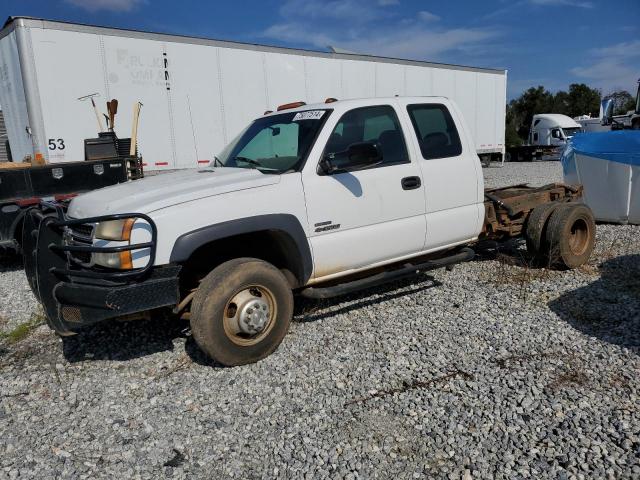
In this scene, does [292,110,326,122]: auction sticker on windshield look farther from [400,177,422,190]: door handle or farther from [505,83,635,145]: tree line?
[505,83,635,145]: tree line

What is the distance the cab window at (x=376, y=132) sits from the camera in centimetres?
437

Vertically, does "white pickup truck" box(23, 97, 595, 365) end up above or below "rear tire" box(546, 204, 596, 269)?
above

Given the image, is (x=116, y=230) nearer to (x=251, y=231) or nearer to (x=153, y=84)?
(x=251, y=231)

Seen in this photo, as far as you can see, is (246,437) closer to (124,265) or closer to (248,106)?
(124,265)

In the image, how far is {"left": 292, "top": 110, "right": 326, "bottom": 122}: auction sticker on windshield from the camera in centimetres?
437

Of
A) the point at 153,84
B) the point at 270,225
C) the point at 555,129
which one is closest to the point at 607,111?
the point at 555,129

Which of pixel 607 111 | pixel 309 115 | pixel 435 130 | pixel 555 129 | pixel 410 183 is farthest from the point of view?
pixel 555 129

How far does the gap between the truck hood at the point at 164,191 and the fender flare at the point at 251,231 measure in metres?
0.24

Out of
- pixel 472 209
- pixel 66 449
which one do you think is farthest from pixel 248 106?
pixel 66 449

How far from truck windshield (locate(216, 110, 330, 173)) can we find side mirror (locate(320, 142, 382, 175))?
208 mm

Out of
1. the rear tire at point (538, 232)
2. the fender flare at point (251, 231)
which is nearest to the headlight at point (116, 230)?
the fender flare at point (251, 231)

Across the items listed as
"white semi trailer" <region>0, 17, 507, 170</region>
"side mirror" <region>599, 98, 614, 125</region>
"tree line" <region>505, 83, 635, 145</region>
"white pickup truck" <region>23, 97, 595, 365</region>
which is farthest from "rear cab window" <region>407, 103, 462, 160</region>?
"tree line" <region>505, 83, 635, 145</region>

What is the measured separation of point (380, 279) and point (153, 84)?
26.3 ft

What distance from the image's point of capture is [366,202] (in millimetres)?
4285
